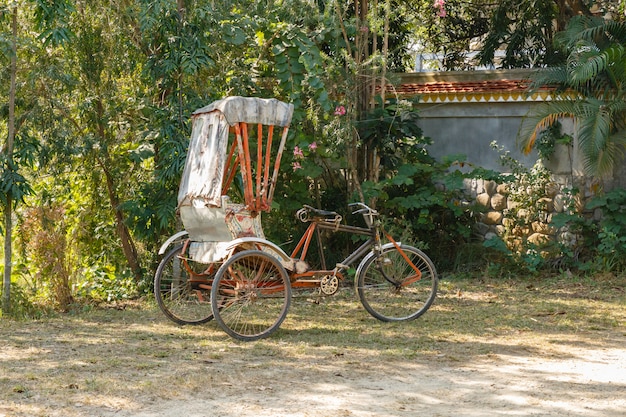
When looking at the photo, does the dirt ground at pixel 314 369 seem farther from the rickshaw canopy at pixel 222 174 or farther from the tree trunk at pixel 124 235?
the tree trunk at pixel 124 235

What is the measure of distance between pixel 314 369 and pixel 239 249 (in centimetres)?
164

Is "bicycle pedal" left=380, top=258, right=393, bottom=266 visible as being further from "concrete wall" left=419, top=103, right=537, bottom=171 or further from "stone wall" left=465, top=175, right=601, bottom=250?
"concrete wall" left=419, top=103, right=537, bottom=171

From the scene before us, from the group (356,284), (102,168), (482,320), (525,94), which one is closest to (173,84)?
(102,168)

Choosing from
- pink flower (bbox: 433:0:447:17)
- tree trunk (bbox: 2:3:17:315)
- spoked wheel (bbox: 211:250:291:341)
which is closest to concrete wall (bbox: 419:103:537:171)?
pink flower (bbox: 433:0:447:17)

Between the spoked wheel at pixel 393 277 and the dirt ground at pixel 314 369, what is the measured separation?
22 centimetres

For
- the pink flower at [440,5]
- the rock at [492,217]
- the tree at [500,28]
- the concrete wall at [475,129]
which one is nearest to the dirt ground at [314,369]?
the rock at [492,217]

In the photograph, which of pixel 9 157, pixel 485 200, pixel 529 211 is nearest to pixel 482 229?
pixel 485 200

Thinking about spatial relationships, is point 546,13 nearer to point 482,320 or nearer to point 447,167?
point 447,167

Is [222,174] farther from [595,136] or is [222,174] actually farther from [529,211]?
[529,211]

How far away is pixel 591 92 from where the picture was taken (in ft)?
39.7

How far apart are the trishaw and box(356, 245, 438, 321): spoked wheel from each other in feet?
0.04

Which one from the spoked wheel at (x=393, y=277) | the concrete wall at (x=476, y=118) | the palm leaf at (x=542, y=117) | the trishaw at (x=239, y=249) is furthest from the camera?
the concrete wall at (x=476, y=118)

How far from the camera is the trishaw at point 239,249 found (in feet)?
26.2

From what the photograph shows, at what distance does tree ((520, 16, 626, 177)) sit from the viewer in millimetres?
11422
